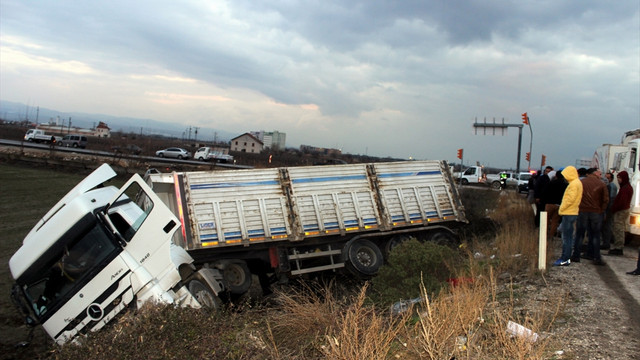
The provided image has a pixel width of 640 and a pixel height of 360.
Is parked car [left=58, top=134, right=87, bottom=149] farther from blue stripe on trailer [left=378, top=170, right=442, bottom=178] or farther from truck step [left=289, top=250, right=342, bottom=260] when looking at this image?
truck step [left=289, top=250, right=342, bottom=260]

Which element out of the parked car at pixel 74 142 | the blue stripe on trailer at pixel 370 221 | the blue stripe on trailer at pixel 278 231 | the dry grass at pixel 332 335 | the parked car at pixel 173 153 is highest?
the parked car at pixel 74 142

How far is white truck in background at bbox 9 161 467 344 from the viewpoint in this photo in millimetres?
6531

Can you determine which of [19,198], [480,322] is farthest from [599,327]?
[19,198]

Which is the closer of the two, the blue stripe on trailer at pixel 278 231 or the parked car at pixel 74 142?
the blue stripe on trailer at pixel 278 231

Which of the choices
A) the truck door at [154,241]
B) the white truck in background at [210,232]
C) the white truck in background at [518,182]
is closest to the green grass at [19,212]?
the white truck in background at [210,232]

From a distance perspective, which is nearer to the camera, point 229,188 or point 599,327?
point 599,327

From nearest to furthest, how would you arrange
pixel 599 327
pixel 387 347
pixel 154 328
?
pixel 387 347
pixel 154 328
pixel 599 327

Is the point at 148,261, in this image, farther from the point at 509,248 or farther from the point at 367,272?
the point at 509,248

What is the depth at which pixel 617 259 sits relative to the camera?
10.3 metres

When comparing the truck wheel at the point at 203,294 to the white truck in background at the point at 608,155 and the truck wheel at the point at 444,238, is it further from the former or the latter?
the white truck in background at the point at 608,155

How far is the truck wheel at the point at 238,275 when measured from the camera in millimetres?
10211

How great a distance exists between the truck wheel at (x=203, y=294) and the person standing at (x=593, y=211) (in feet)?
22.6

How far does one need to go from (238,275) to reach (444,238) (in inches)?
235

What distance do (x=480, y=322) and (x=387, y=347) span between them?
3.53ft
